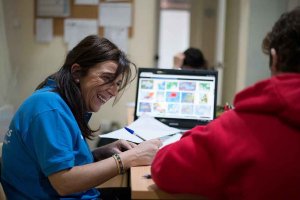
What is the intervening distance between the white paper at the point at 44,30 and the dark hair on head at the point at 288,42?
2.83m

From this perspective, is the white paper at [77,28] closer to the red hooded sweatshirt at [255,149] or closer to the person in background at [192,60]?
the person in background at [192,60]

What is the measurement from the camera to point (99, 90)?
1.28 meters

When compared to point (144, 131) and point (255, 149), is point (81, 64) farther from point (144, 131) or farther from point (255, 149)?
point (255, 149)

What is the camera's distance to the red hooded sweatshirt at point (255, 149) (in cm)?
77

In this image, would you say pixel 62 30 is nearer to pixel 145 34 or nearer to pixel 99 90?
pixel 145 34

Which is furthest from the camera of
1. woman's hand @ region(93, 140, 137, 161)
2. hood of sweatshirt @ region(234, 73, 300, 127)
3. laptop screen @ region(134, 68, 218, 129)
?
laptop screen @ region(134, 68, 218, 129)

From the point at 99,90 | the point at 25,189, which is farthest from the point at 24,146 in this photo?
the point at 99,90

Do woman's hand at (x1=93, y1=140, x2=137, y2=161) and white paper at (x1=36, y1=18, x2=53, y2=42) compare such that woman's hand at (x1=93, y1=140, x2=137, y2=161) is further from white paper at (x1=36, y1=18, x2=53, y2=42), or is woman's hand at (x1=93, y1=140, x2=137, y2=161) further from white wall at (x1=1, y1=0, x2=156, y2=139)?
white paper at (x1=36, y1=18, x2=53, y2=42)

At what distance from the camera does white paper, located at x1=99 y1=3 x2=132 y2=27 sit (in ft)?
10.8

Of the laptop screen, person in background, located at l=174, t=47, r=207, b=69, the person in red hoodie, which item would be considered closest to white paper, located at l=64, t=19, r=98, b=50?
person in background, located at l=174, t=47, r=207, b=69

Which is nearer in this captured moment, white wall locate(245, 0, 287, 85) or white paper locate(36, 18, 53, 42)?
white wall locate(245, 0, 287, 85)

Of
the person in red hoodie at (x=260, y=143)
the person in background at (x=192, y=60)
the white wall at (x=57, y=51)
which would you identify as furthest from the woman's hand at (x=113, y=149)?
the white wall at (x=57, y=51)

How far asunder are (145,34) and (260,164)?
2.74 m

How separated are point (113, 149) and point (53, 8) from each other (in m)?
2.26
